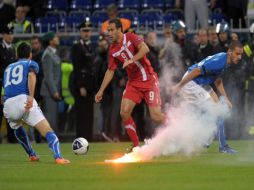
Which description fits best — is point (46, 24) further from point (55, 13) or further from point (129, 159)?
point (129, 159)

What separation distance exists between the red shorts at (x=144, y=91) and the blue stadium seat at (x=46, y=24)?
849 centimetres

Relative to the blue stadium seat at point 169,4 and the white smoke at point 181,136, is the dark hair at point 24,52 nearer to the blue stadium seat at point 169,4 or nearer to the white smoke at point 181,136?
the white smoke at point 181,136

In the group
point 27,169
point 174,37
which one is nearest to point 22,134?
point 27,169

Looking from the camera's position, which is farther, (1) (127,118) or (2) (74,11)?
(2) (74,11)

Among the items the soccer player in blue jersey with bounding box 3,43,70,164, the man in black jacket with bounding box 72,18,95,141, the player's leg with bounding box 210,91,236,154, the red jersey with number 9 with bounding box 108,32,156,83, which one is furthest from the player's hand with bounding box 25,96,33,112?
the man in black jacket with bounding box 72,18,95,141

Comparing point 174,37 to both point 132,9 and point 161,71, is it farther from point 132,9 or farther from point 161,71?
point 132,9

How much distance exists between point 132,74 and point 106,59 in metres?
5.29

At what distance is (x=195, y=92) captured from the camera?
16.9m

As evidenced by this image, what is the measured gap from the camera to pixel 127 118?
1634 centimetres

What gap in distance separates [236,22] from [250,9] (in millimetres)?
1271

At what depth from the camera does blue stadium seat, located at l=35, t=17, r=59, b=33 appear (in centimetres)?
2453

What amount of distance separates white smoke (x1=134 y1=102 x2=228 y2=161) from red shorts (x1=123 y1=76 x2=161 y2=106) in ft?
1.94

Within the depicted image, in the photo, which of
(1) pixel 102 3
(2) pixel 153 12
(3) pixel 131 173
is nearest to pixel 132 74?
(3) pixel 131 173

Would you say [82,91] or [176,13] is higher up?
[176,13]
